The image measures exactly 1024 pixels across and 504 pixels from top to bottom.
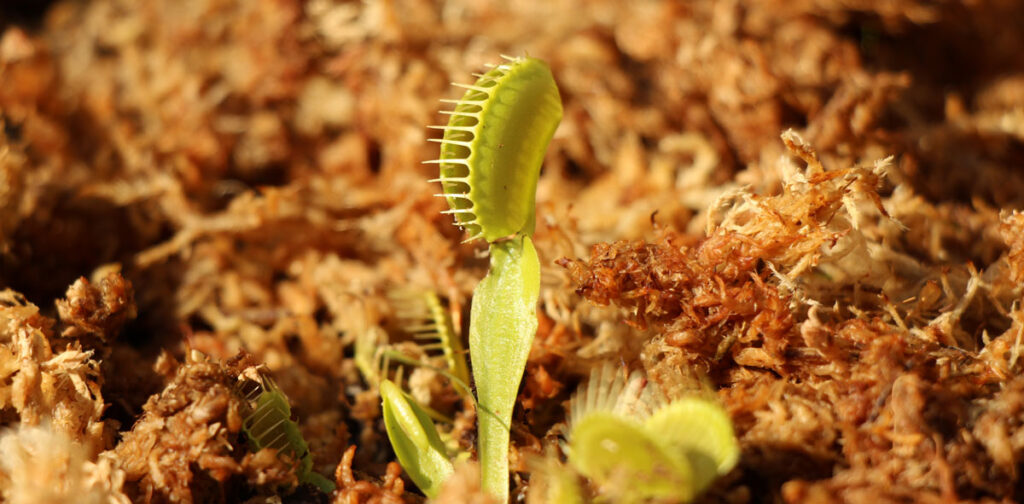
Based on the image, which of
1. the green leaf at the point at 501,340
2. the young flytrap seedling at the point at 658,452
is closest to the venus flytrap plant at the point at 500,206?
the green leaf at the point at 501,340

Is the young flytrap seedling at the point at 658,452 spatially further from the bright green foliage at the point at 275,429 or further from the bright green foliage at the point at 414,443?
the bright green foliage at the point at 275,429

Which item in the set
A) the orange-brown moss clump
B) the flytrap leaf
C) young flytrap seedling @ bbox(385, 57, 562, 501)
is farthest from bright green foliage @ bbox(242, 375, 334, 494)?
the flytrap leaf

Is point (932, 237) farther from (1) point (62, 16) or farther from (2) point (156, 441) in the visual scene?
(1) point (62, 16)

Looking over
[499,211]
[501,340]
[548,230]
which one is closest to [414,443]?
[501,340]

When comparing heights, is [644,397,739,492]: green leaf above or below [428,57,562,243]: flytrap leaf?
below

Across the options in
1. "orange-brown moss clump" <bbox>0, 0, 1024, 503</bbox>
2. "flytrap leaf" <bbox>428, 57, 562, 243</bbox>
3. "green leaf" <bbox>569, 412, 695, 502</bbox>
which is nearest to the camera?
"green leaf" <bbox>569, 412, 695, 502</bbox>

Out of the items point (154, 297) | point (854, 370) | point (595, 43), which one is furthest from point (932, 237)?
point (154, 297)

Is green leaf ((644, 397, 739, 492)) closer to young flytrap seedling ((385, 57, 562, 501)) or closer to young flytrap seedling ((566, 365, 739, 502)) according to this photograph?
young flytrap seedling ((566, 365, 739, 502))
